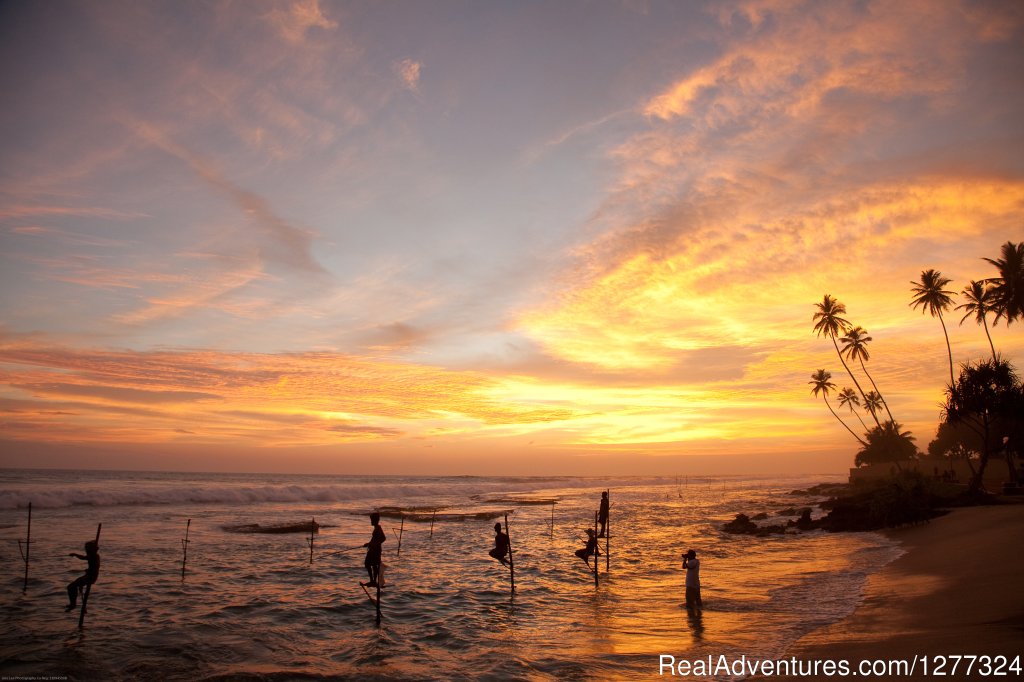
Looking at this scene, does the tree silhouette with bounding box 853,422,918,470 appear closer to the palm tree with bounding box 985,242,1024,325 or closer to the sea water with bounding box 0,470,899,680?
the palm tree with bounding box 985,242,1024,325

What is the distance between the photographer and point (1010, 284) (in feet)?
161

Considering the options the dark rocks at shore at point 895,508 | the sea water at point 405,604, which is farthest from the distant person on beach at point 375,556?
the dark rocks at shore at point 895,508

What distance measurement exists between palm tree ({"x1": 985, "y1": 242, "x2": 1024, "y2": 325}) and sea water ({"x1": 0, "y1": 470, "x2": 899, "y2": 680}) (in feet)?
97.8

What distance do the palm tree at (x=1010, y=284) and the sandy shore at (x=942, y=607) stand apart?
106 feet

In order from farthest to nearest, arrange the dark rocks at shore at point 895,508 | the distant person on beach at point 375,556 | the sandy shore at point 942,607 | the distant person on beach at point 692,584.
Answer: the dark rocks at shore at point 895,508 < the distant person on beach at point 375,556 < the distant person on beach at point 692,584 < the sandy shore at point 942,607

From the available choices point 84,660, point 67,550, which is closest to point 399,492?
point 67,550

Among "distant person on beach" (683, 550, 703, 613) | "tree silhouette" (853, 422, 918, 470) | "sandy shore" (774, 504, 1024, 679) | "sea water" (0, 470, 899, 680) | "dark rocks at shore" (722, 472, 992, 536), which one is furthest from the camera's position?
"tree silhouette" (853, 422, 918, 470)

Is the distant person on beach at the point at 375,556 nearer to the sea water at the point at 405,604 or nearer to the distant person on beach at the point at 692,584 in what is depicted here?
the sea water at the point at 405,604

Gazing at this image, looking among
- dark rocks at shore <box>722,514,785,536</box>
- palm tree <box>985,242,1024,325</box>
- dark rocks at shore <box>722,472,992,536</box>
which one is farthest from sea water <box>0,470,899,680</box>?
palm tree <box>985,242,1024,325</box>

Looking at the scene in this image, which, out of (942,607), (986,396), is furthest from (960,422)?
(942,607)

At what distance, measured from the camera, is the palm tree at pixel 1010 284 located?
4828 cm

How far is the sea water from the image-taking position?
46.4 ft

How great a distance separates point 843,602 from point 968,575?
4549 millimetres

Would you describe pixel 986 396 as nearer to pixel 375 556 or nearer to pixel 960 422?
pixel 960 422
